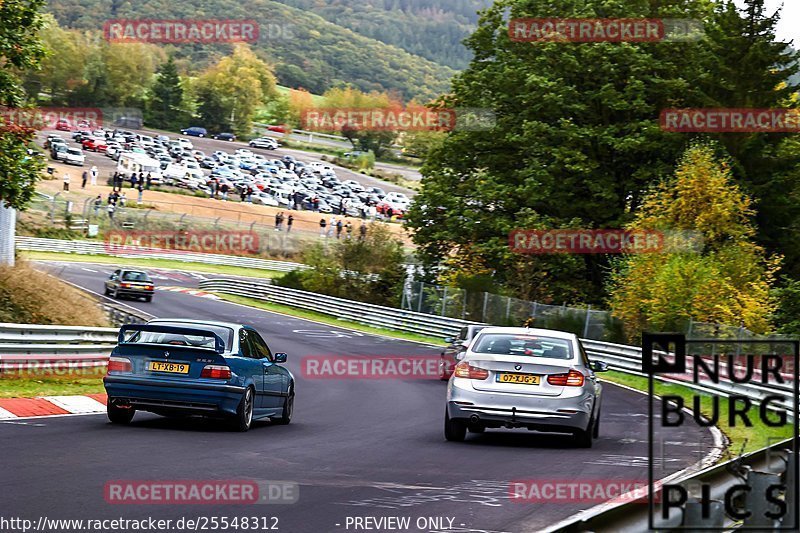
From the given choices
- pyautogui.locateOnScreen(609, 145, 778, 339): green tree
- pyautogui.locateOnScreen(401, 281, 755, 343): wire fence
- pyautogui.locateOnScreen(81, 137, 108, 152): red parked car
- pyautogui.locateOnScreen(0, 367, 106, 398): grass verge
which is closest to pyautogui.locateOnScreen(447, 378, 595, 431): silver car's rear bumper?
pyautogui.locateOnScreen(0, 367, 106, 398): grass verge

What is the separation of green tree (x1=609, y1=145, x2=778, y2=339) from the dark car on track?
20.5 meters

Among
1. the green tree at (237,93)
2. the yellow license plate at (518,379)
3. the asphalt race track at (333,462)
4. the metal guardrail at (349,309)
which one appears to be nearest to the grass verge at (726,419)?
the asphalt race track at (333,462)

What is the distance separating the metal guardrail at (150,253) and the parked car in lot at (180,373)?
199ft

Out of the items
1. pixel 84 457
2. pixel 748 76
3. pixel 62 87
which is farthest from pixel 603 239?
pixel 62 87

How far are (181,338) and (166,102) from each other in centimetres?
14473

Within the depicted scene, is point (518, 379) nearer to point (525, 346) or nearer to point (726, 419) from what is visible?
point (525, 346)

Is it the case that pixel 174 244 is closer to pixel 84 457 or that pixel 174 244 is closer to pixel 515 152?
pixel 515 152

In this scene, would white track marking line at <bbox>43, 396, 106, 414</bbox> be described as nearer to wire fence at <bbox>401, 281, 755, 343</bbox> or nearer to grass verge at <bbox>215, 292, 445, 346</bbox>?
wire fence at <bbox>401, 281, 755, 343</bbox>

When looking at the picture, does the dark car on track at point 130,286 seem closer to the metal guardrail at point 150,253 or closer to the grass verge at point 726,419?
the metal guardrail at point 150,253

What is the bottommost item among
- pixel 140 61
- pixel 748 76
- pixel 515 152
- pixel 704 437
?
pixel 704 437

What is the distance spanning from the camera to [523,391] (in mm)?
15039

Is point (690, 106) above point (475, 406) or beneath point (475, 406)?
above

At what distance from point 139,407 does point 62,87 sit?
5671 inches

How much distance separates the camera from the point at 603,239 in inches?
1850
